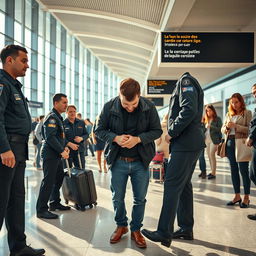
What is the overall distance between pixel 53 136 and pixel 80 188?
2.93 ft

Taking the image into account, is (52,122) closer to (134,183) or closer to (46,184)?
(46,184)

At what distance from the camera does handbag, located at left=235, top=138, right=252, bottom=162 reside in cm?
421

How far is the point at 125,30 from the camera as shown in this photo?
1082cm

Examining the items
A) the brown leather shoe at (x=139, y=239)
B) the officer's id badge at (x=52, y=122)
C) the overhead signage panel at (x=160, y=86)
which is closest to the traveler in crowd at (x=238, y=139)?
the brown leather shoe at (x=139, y=239)

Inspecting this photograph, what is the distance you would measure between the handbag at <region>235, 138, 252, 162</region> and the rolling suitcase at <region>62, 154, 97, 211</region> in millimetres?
2199

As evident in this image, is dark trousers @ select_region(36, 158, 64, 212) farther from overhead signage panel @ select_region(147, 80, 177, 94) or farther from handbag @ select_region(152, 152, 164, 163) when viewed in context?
overhead signage panel @ select_region(147, 80, 177, 94)

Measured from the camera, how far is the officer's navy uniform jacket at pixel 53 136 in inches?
155

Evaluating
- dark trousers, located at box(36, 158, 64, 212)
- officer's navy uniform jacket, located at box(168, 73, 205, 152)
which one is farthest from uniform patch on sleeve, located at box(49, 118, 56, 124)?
officer's navy uniform jacket, located at box(168, 73, 205, 152)

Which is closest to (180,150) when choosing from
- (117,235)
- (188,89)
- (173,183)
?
(173,183)

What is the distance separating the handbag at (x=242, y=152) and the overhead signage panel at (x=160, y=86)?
1080cm

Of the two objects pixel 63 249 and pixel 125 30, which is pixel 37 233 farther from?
pixel 125 30

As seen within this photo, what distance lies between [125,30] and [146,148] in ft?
28.7

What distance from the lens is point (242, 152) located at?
4242mm

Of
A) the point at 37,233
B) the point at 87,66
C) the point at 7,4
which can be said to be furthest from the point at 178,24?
the point at 87,66
